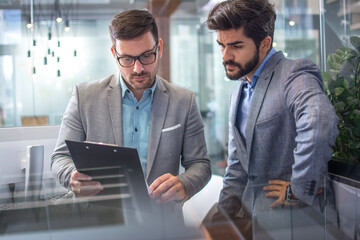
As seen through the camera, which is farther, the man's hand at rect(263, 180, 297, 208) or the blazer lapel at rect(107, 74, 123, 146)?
the blazer lapel at rect(107, 74, 123, 146)

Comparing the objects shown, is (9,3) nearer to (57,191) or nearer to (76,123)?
(76,123)

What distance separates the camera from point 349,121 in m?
1.55

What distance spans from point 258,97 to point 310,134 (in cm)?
31

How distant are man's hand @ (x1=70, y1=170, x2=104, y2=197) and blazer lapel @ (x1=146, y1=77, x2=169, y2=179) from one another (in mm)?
341

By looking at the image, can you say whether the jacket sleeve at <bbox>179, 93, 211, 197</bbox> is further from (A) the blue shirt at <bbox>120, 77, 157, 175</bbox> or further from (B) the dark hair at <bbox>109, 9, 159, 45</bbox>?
(B) the dark hair at <bbox>109, 9, 159, 45</bbox>

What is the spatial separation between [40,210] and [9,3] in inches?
182

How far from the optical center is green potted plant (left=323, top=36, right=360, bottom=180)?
1.54 meters

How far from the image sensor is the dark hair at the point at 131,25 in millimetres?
1487

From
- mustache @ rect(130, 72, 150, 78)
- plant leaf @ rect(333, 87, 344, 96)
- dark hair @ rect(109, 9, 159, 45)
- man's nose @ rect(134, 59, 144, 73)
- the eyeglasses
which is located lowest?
plant leaf @ rect(333, 87, 344, 96)

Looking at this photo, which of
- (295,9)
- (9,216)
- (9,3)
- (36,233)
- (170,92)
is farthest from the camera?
(9,3)

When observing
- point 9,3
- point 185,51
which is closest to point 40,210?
point 9,3

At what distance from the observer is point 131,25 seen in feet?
4.91

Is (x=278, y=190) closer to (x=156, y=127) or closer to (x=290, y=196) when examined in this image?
(x=290, y=196)

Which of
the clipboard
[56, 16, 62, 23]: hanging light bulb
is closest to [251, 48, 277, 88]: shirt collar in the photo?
the clipboard
